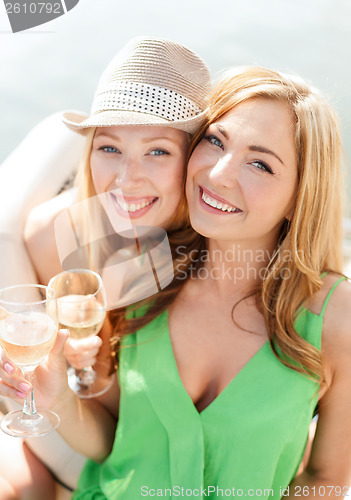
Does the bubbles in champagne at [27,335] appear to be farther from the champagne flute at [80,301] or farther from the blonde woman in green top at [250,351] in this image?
the champagne flute at [80,301]

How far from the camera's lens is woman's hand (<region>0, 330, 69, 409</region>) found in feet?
3.95

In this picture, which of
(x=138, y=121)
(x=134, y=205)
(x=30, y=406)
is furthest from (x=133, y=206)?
(x=30, y=406)

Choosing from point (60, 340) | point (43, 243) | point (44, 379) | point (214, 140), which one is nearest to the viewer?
point (60, 340)

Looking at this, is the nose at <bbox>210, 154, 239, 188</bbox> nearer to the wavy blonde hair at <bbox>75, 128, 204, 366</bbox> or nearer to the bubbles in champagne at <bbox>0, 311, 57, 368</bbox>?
the wavy blonde hair at <bbox>75, 128, 204, 366</bbox>

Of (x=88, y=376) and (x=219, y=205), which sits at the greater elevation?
(x=219, y=205)

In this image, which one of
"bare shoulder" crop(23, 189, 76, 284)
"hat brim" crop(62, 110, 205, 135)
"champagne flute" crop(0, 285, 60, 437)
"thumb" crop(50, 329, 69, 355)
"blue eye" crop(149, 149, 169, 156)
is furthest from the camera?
"bare shoulder" crop(23, 189, 76, 284)

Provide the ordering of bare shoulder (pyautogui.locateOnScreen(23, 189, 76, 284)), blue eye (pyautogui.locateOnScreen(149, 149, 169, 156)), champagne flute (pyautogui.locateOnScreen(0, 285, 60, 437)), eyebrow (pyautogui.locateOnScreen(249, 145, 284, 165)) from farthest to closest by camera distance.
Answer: bare shoulder (pyautogui.locateOnScreen(23, 189, 76, 284)), blue eye (pyautogui.locateOnScreen(149, 149, 169, 156)), eyebrow (pyautogui.locateOnScreen(249, 145, 284, 165)), champagne flute (pyautogui.locateOnScreen(0, 285, 60, 437))

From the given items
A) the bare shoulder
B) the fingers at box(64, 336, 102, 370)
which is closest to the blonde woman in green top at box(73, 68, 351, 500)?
the fingers at box(64, 336, 102, 370)

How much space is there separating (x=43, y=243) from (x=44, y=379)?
0.52 meters

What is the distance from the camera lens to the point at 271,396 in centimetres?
134

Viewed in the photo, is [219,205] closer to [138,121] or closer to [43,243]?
[138,121]

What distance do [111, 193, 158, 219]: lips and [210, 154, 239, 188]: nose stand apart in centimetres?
29

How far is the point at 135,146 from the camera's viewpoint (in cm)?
148

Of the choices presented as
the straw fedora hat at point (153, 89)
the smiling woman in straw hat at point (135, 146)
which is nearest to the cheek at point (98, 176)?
the smiling woman in straw hat at point (135, 146)
